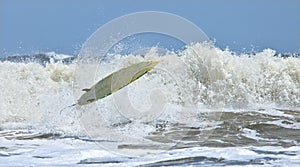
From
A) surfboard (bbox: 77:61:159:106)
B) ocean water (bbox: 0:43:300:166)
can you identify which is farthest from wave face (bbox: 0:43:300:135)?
surfboard (bbox: 77:61:159:106)

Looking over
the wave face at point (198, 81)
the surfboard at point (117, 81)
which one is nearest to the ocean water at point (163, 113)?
the wave face at point (198, 81)

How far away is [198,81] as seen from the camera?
9.55 meters

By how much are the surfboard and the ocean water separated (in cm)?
57

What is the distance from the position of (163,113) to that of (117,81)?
2.86 meters

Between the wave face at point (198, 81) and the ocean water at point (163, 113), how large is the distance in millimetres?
21

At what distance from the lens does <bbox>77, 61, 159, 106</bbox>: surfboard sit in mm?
4277

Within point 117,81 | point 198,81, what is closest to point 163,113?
point 198,81

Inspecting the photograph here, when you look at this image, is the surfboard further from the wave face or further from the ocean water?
the wave face

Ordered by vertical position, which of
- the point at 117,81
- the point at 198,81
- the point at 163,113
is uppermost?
the point at 198,81

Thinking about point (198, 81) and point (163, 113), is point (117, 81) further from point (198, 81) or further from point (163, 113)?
point (198, 81)

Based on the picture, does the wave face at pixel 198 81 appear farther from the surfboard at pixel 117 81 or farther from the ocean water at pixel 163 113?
the surfboard at pixel 117 81

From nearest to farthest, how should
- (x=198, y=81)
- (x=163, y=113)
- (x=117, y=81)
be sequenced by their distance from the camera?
(x=117, y=81) → (x=163, y=113) → (x=198, y=81)

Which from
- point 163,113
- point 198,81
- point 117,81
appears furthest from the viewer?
point 198,81

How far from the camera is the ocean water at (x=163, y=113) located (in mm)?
4465
